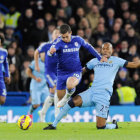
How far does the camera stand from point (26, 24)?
745 inches

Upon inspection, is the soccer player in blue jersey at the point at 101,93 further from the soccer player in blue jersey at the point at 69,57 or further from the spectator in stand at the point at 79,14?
the spectator in stand at the point at 79,14

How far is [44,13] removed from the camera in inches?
773

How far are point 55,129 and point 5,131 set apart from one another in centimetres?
100

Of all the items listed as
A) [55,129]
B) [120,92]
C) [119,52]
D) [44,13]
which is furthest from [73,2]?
[55,129]

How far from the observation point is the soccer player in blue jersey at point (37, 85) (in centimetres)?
1590

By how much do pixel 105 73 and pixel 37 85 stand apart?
529cm

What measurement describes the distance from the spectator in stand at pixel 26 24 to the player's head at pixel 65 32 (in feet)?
21.5

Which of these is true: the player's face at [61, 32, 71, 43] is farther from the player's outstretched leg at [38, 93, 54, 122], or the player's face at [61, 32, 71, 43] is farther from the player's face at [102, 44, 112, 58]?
the player's outstretched leg at [38, 93, 54, 122]

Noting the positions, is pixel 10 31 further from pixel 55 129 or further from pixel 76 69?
pixel 55 129

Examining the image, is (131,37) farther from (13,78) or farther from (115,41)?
(13,78)

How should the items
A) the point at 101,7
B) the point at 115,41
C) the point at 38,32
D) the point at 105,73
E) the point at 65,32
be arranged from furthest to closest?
1. the point at 101,7
2. the point at 115,41
3. the point at 38,32
4. the point at 65,32
5. the point at 105,73

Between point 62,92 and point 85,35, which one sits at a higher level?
point 85,35

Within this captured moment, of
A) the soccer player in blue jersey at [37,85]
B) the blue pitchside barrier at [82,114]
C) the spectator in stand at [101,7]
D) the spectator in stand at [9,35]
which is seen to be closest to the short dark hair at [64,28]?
the soccer player in blue jersey at [37,85]

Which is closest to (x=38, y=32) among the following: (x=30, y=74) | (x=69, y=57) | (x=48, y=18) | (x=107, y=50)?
(x=48, y=18)
